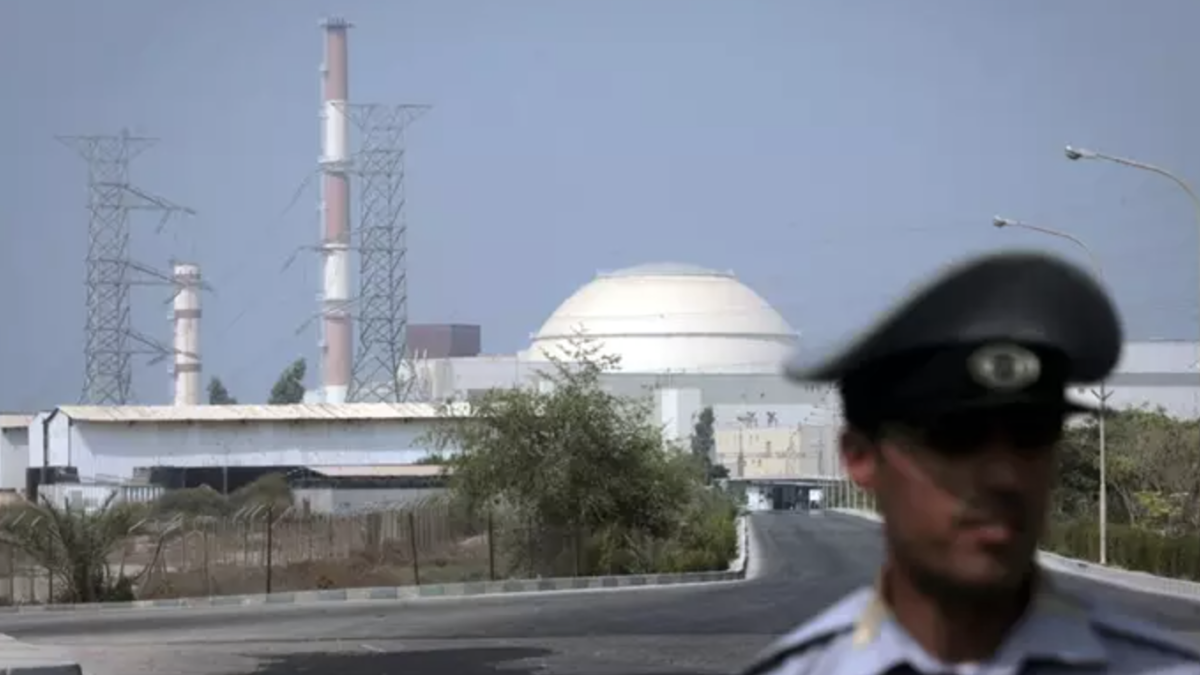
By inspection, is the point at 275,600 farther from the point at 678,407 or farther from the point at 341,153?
the point at 341,153

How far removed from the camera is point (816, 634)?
2172mm

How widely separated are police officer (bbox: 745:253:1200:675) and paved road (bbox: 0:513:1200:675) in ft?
60.2

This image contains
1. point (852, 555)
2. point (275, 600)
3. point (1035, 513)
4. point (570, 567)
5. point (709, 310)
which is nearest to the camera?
point (1035, 513)

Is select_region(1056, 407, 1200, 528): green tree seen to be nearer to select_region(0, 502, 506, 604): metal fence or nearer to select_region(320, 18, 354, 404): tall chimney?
select_region(0, 502, 506, 604): metal fence

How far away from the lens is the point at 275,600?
1458 inches

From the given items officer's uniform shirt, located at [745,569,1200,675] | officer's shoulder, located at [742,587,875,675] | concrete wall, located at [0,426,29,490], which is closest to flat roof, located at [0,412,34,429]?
concrete wall, located at [0,426,29,490]

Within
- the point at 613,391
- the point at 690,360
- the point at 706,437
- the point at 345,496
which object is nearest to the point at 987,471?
the point at 345,496

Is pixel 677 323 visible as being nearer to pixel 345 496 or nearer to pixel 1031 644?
pixel 345 496

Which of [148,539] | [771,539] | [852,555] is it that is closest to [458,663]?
[148,539]

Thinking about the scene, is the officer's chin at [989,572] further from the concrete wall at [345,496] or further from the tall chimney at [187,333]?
the tall chimney at [187,333]

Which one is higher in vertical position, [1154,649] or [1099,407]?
[1099,407]

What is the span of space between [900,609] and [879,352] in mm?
242

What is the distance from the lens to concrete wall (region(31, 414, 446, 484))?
9156 centimetres

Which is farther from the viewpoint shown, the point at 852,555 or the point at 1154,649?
the point at 852,555
